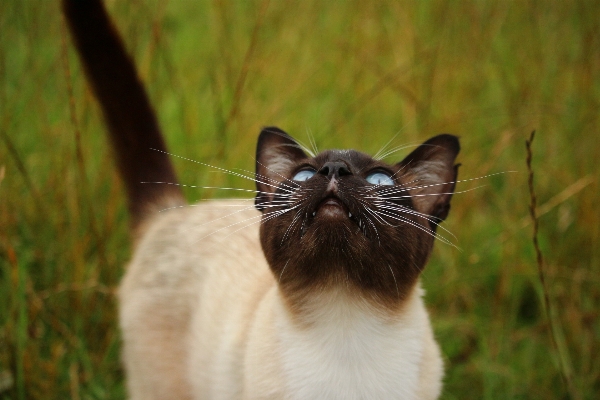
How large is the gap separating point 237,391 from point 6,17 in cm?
199

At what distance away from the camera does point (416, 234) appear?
1846 mm

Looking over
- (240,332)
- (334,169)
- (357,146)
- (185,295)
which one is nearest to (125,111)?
(185,295)

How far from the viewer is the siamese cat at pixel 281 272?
5.79 feet

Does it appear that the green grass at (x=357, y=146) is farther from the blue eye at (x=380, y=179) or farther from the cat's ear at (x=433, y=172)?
the blue eye at (x=380, y=179)

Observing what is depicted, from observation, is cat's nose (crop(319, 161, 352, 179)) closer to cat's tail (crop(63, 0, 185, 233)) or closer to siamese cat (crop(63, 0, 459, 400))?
siamese cat (crop(63, 0, 459, 400))

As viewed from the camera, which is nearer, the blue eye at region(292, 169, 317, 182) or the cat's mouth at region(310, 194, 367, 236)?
the cat's mouth at region(310, 194, 367, 236)

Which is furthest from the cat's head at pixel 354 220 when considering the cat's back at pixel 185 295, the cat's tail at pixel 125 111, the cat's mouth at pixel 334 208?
the cat's tail at pixel 125 111

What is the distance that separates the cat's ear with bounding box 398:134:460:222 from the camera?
1973mm

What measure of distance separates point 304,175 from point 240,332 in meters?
0.66

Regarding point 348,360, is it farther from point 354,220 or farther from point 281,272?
point 354,220

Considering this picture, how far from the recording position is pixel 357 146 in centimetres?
405

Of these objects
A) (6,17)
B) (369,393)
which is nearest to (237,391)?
(369,393)

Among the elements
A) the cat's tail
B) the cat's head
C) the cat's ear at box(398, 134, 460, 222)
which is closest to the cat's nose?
the cat's head

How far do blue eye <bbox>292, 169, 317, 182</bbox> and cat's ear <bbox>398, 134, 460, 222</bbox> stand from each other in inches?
11.9
